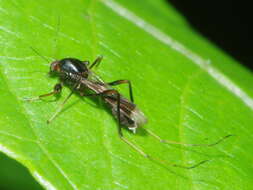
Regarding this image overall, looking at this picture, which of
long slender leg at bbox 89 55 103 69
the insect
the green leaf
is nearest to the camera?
the green leaf

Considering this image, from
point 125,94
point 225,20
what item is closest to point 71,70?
point 125,94

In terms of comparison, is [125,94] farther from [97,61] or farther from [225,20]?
[225,20]

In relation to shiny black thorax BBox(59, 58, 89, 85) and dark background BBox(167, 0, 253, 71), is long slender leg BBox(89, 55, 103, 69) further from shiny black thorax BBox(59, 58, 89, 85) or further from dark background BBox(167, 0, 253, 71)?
dark background BBox(167, 0, 253, 71)

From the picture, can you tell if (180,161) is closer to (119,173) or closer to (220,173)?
(220,173)

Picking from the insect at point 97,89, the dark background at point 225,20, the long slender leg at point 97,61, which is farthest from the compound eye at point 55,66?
the dark background at point 225,20

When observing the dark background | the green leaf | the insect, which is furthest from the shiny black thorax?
the dark background

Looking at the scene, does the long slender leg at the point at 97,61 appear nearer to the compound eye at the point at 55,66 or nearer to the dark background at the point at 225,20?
the compound eye at the point at 55,66
